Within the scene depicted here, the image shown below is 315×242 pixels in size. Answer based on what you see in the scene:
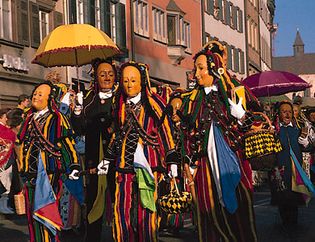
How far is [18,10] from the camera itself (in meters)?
23.6

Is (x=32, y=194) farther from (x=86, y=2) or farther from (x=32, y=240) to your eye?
(x=86, y=2)

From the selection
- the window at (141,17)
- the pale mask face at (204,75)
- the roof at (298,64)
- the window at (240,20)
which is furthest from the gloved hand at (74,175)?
the roof at (298,64)

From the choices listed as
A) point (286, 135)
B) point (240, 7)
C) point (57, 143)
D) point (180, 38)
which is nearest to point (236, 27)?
point (240, 7)

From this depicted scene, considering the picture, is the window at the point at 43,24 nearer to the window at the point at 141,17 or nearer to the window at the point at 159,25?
the window at the point at 141,17

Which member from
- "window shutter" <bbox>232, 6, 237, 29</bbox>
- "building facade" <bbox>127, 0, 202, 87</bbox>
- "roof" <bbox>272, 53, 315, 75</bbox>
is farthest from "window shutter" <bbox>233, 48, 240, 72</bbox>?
"roof" <bbox>272, 53, 315, 75</bbox>

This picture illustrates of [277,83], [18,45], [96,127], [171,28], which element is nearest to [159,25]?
[171,28]

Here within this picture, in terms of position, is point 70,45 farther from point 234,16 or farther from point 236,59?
point 234,16

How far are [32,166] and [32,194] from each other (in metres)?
0.26

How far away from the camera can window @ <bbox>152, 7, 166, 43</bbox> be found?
3644 cm

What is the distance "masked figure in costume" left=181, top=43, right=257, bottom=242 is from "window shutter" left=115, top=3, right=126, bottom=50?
23349 millimetres

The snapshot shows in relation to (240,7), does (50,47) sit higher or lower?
lower

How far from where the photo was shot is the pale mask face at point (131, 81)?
815cm

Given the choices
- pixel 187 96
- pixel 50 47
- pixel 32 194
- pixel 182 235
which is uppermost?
pixel 50 47

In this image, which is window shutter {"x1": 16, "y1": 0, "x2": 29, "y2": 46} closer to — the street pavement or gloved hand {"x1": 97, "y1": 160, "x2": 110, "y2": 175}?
the street pavement
